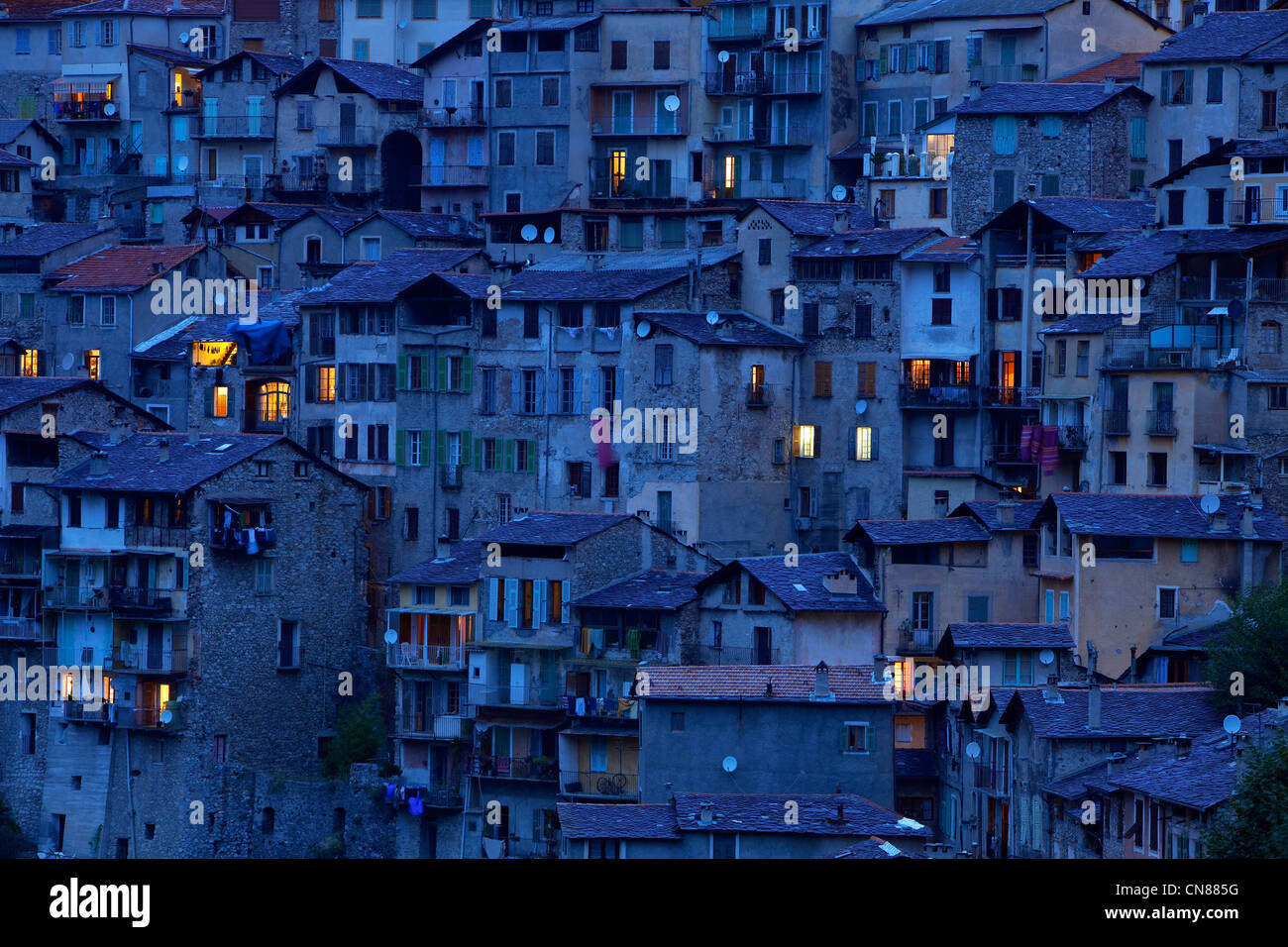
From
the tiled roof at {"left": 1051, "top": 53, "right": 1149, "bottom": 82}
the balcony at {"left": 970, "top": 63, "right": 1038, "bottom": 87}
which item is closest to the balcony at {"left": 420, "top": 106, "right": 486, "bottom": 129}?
Answer: the balcony at {"left": 970, "top": 63, "right": 1038, "bottom": 87}

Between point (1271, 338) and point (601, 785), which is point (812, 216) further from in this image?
point (601, 785)

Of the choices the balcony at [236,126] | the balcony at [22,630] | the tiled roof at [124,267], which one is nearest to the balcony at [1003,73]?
the tiled roof at [124,267]

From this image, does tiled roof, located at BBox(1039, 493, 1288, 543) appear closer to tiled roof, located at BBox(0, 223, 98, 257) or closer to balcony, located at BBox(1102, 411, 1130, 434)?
balcony, located at BBox(1102, 411, 1130, 434)

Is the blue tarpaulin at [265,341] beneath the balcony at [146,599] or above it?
above

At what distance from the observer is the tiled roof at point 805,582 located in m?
65.6

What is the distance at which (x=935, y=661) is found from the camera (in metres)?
64.9

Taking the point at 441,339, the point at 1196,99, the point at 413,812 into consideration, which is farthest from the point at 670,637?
the point at 1196,99

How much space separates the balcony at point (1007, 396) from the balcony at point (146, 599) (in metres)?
24.4

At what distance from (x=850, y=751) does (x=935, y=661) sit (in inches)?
194

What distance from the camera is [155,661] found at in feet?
236

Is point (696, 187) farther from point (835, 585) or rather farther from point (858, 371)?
point (835, 585)

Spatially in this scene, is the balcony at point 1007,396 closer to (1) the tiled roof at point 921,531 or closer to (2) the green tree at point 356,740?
(1) the tiled roof at point 921,531

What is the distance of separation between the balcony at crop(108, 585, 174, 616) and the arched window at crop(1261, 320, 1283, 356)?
102ft

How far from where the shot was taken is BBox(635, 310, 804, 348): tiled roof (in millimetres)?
73750
